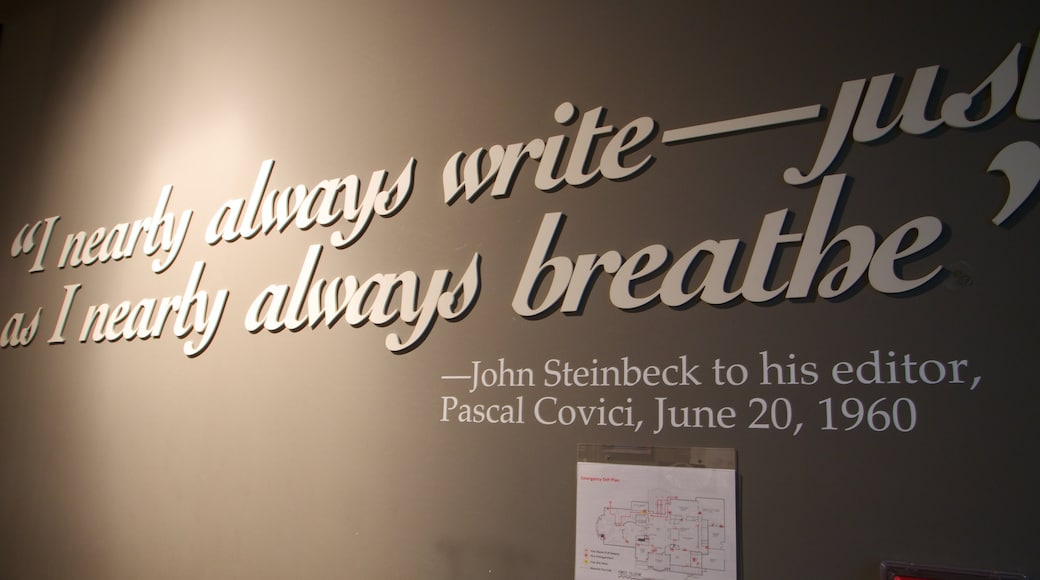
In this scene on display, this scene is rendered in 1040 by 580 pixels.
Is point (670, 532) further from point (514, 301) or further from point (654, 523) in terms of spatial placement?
point (514, 301)

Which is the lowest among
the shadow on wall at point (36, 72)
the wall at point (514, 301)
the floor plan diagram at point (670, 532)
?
the floor plan diagram at point (670, 532)

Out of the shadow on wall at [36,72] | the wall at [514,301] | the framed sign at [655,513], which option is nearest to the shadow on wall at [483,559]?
the wall at [514,301]

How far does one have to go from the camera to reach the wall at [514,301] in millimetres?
1425

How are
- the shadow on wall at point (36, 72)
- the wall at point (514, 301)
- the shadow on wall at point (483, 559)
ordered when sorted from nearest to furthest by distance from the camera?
1. the wall at point (514, 301)
2. the shadow on wall at point (483, 559)
3. the shadow on wall at point (36, 72)

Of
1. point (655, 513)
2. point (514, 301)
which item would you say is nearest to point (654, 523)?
point (655, 513)

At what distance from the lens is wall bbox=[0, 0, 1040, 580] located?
142 centimetres

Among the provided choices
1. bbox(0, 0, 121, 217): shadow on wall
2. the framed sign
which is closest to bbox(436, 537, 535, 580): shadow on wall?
the framed sign

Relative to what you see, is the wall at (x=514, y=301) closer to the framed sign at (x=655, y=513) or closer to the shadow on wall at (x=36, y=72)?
the framed sign at (x=655, y=513)

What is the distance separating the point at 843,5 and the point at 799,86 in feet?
0.69

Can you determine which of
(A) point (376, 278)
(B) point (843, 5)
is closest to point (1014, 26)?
(B) point (843, 5)

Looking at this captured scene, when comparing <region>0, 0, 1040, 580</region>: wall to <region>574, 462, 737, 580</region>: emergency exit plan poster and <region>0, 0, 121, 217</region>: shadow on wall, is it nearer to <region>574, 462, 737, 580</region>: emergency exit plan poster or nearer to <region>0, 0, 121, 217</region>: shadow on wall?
<region>574, 462, 737, 580</region>: emergency exit plan poster

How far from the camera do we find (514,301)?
73.4 inches

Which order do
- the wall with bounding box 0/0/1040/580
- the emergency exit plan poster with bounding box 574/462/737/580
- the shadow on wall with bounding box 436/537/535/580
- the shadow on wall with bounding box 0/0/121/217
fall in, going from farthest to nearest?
the shadow on wall with bounding box 0/0/121/217 → the shadow on wall with bounding box 436/537/535/580 → the emergency exit plan poster with bounding box 574/462/737/580 → the wall with bounding box 0/0/1040/580

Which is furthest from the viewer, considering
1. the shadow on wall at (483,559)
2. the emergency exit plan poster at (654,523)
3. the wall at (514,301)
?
the shadow on wall at (483,559)
